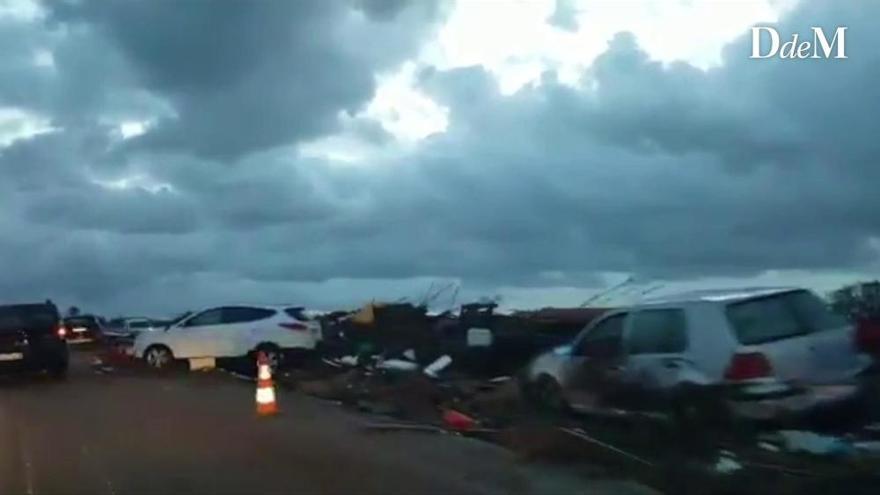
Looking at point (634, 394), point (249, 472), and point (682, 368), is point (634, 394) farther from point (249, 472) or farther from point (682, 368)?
point (249, 472)

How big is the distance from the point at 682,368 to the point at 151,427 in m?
7.52

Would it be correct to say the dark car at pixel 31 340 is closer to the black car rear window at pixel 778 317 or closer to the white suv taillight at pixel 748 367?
the black car rear window at pixel 778 317

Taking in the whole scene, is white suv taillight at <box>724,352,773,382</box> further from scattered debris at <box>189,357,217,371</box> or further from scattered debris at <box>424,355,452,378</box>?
scattered debris at <box>189,357,217,371</box>

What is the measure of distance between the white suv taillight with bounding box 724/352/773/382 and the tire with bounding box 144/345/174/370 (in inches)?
856

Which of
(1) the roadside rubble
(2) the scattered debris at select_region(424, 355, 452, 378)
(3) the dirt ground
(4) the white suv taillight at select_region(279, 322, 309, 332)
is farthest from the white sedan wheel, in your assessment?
(2) the scattered debris at select_region(424, 355, 452, 378)

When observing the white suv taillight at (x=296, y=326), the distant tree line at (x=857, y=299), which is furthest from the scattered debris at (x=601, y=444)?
the white suv taillight at (x=296, y=326)

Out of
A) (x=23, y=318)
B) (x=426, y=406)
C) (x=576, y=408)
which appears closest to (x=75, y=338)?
(x=23, y=318)

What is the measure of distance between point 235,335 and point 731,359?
2013 cm

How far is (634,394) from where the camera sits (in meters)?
15.9

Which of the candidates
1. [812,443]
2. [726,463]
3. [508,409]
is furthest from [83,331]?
[726,463]

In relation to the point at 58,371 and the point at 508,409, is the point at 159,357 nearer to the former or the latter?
the point at 58,371

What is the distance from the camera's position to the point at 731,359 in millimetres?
14898

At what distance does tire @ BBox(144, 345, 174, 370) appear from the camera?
3456 cm

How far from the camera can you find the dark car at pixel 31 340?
32719mm
